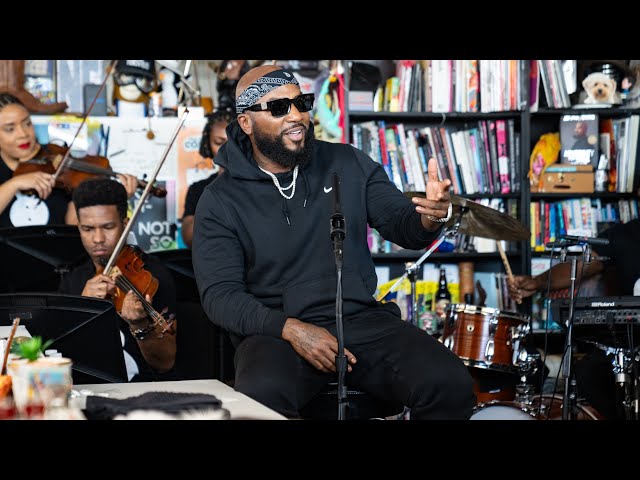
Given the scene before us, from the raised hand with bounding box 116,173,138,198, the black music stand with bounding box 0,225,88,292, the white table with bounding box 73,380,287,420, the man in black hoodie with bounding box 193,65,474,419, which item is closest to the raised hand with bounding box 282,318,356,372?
the man in black hoodie with bounding box 193,65,474,419

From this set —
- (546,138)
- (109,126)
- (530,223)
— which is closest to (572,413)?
(530,223)

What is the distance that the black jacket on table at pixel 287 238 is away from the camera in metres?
2.77

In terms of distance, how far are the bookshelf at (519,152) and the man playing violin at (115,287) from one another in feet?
4.71

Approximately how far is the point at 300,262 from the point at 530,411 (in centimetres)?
137

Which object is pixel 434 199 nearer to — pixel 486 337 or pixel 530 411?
pixel 530 411

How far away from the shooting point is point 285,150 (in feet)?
9.73

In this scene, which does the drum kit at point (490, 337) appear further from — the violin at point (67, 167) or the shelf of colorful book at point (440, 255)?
the violin at point (67, 167)

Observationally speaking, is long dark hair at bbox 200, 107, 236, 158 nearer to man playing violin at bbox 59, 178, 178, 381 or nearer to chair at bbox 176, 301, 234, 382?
man playing violin at bbox 59, 178, 178, 381

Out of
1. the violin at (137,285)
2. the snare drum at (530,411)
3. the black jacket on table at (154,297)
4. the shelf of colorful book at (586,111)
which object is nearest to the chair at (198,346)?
the black jacket on table at (154,297)

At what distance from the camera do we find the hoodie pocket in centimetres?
277

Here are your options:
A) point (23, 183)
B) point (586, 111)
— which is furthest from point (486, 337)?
point (23, 183)

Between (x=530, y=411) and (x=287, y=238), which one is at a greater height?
(x=287, y=238)

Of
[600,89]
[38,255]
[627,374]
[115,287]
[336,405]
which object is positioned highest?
[600,89]
